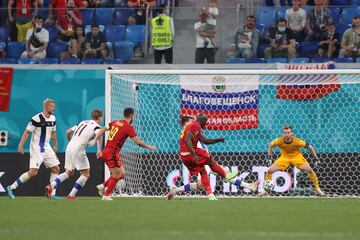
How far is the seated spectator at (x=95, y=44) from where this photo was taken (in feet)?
79.1

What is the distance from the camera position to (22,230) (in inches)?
411

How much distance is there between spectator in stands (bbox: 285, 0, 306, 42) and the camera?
23438 millimetres

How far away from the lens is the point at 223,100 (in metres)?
22.3

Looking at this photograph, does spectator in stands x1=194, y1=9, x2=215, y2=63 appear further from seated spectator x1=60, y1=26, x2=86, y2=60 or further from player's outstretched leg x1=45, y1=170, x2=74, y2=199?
player's outstretched leg x1=45, y1=170, x2=74, y2=199

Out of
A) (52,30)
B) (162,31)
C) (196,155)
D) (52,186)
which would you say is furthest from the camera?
(52,30)

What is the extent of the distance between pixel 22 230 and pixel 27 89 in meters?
13.8

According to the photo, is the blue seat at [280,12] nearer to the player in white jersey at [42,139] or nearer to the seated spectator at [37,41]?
the seated spectator at [37,41]

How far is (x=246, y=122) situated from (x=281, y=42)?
7.52 feet

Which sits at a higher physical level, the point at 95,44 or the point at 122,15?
the point at 122,15

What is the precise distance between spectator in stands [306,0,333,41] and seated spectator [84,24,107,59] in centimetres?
497

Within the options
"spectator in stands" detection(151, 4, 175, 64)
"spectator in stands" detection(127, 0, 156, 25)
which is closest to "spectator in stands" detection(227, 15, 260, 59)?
"spectator in stands" detection(151, 4, 175, 64)

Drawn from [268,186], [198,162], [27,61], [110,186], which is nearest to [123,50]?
[27,61]

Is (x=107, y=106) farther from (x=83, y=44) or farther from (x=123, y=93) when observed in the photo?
(x=83, y=44)

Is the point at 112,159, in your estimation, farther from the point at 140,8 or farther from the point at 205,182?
the point at 140,8
